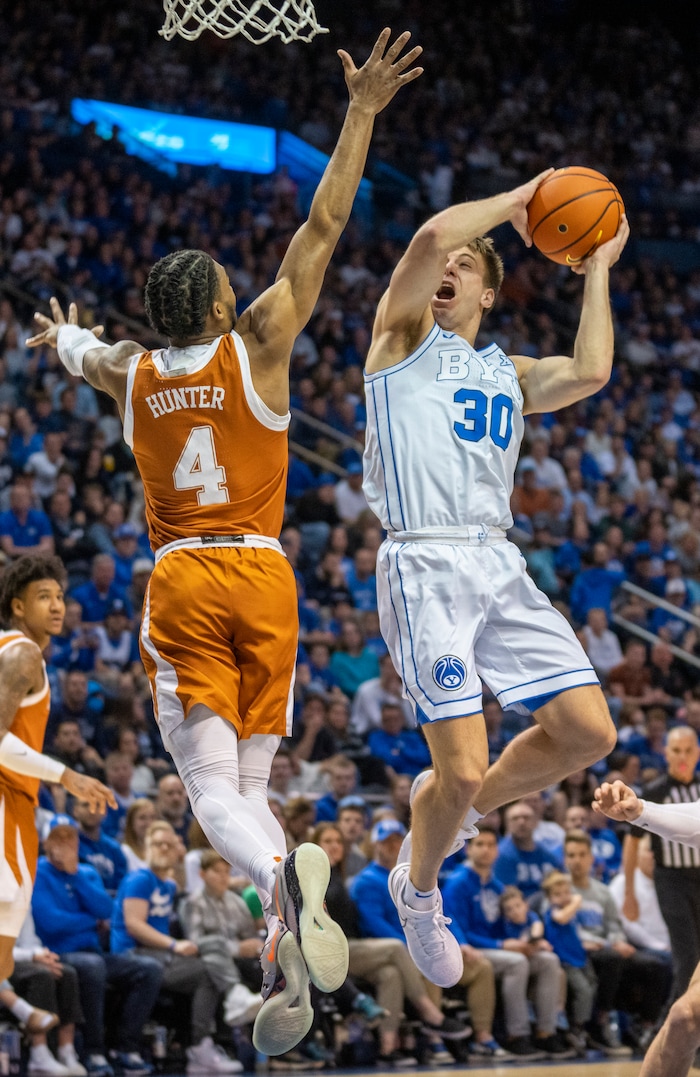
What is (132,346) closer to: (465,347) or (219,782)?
(465,347)

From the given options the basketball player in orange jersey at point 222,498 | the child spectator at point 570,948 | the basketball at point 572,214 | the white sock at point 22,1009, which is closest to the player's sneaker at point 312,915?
the basketball player in orange jersey at point 222,498

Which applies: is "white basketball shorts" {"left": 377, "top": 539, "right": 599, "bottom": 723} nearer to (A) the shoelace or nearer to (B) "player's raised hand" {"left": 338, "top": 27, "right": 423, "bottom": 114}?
(A) the shoelace

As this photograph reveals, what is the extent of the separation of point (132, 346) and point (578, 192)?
6.12 ft

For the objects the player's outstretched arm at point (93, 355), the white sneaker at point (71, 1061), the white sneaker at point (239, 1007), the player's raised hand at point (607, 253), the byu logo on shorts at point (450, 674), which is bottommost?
the white sneaker at point (71, 1061)

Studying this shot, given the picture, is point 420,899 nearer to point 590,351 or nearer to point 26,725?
point 26,725

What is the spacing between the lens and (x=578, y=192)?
18.1 feet

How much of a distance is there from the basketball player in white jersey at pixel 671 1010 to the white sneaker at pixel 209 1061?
436 cm

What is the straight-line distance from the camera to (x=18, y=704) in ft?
20.6

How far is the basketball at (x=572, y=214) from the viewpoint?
5.50 m

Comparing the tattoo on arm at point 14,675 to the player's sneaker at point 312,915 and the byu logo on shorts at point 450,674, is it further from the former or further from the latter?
the player's sneaker at point 312,915

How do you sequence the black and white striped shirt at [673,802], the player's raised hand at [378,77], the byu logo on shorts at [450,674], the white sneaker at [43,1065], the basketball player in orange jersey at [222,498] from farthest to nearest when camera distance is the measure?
the black and white striped shirt at [673,802], the white sneaker at [43,1065], the byu logo on shorts at [450,674], the player's raised hand at [378,77], the basketball player in orange jersey at [222,498]

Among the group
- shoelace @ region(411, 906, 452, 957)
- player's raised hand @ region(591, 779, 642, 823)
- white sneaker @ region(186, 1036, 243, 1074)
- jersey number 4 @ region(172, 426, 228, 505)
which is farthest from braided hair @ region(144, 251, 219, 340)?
white sneaker @ region(186, 1036, 243, 1074)

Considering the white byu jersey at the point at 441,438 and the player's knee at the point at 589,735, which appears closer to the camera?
the player's knee at the point at 589,735

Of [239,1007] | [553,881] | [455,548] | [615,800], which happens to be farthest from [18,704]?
[553,881]
